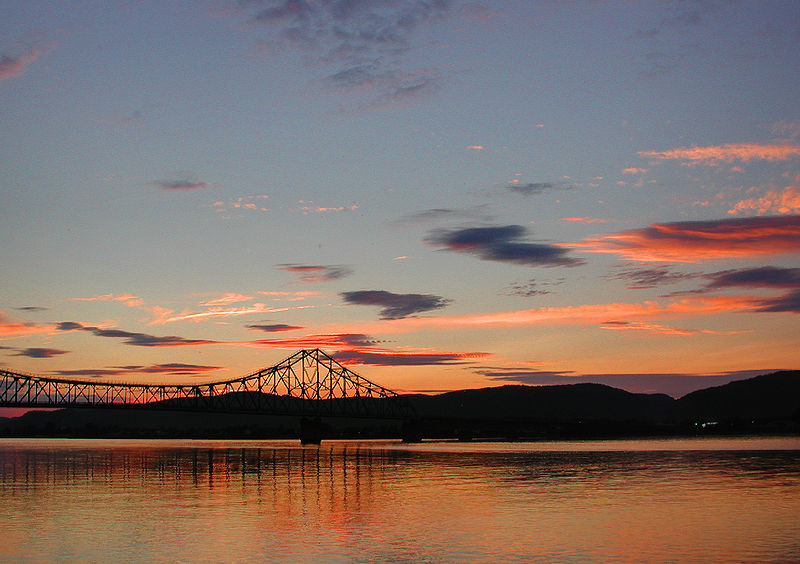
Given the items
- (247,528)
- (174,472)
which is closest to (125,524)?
(247,528)

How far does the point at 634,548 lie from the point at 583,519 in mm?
7503

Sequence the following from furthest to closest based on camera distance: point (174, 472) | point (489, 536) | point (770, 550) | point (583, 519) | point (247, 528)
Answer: point (174, 472) < point (583, 519) < point (247, 528) < point (489, 536) < point (770, 550)

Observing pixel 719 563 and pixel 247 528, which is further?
pixel 247 528

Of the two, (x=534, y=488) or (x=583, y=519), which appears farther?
(x=534, y=488)

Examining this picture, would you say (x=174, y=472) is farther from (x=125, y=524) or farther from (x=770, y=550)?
(x=770, y=550)

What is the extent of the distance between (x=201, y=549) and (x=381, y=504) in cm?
1569

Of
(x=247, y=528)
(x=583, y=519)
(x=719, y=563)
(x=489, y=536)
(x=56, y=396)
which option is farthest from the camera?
(x=56, y=396)

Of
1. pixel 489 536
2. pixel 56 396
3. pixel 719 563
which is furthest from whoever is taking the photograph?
pixel 56 396

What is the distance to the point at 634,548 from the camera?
28391 mm

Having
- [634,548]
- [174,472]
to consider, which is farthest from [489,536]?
[174,472]

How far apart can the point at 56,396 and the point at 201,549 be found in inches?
6844

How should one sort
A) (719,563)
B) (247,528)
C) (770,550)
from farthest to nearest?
(247,528)
(770,550)
(719,563)

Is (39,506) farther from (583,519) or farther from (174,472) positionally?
(174,472)

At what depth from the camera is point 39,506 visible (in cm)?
4184
